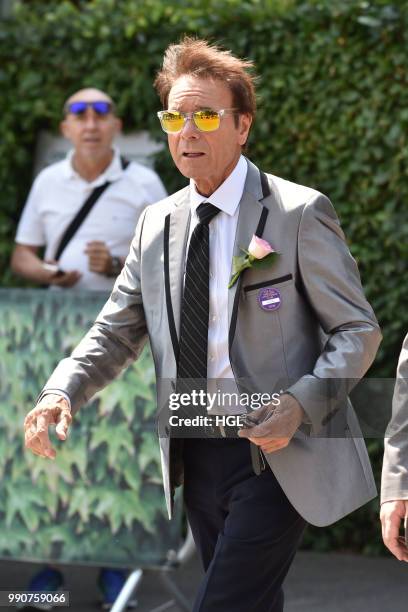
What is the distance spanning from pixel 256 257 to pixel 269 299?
0.13 m

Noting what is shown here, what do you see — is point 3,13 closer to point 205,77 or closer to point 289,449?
point 205,77

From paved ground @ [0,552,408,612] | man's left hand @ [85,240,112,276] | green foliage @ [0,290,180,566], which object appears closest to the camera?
green foliage @ [0,290,180,566]

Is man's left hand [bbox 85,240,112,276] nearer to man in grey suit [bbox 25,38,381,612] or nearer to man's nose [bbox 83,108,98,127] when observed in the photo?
man's nose [bbox 83,108,98,127]

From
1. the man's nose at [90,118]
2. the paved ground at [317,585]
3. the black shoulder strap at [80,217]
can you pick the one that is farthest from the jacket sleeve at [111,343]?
the man's nose at [90,118]

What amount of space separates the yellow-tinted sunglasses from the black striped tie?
31cm

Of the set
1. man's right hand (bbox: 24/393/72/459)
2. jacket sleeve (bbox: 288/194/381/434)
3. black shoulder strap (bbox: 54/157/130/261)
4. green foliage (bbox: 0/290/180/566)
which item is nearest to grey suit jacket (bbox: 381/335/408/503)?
jacket sleeve (bbox: 288/194/381/434)

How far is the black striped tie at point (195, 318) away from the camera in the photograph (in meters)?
3.54

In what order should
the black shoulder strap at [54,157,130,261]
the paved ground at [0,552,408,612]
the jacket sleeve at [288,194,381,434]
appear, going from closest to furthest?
the jacket sleeve at [288,194,381,434], the paved ground at [0,552,408,612], the black shoulder strap at [54,157,130,261]

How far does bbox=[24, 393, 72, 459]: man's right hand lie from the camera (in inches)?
134

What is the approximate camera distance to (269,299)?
348 centimetres

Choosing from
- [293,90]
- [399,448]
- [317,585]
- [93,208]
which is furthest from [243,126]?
[317,585]

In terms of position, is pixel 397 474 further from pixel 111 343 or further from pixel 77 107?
pixel 77 107

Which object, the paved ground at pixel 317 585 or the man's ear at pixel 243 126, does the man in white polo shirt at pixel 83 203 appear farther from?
the man's ear at pixel 243 126

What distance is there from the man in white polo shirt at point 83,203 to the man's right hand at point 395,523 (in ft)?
10.6
